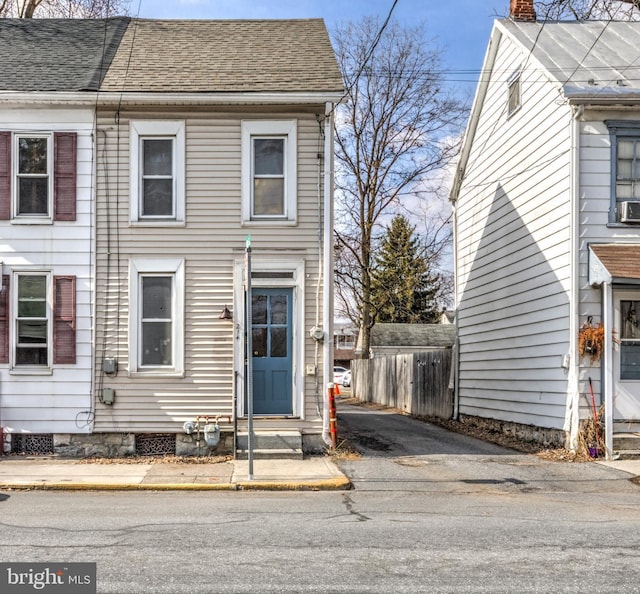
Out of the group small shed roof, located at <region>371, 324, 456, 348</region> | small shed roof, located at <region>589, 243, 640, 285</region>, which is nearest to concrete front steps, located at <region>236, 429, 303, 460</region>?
small shed roof, located at <region>589, 243, 640, 285</region>

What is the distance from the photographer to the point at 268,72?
48.9 feet

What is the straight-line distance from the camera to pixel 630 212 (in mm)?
13969

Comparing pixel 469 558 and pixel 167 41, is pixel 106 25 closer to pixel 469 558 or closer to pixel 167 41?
pixel 167 41

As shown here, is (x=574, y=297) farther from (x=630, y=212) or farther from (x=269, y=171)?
(x=269, y=171)

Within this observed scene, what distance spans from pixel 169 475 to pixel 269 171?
18.0 ft

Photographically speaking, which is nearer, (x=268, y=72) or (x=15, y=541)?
(x=15, y=541)

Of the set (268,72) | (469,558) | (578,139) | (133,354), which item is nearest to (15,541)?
(469,558)

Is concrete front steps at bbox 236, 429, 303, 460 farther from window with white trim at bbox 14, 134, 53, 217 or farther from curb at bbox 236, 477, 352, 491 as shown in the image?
window with white trim at bbox 14, 134, 53, 217

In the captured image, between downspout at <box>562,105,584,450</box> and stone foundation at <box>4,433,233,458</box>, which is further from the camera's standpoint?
stone foundation at <box>4,433,233,458</box>

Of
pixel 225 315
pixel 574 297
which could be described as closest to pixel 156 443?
pixel 225 315

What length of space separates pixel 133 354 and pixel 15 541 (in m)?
6.82

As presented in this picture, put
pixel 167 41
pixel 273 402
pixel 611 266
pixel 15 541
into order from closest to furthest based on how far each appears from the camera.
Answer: pixel 15 541 → pixel 611 266 → pixel 273 402 → pixel 167 41

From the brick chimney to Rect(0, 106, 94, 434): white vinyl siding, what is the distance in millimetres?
10172

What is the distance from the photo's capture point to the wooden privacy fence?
74.4 feet
